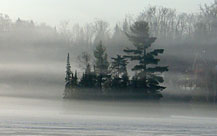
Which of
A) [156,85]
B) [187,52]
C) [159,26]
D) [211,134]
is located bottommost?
[211,134]

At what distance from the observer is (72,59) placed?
2260 inches

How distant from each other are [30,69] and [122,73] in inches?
424

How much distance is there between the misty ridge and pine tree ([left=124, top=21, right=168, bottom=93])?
1719 mm

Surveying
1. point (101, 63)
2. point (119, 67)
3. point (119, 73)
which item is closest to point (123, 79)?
point (119, 73)

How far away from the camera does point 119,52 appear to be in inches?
1890

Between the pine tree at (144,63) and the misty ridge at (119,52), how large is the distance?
5.64 feet

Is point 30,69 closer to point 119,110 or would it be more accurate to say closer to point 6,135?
point 119,110

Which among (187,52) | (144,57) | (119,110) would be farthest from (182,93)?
(187,52)

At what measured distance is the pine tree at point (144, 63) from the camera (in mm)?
35531

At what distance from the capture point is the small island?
34844mm

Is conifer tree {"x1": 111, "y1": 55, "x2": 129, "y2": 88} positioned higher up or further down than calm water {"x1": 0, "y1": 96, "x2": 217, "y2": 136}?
higher up

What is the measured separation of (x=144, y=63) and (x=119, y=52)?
37.5ft

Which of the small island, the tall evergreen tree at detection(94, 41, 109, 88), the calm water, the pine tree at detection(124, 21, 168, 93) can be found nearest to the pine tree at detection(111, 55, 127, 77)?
the small island

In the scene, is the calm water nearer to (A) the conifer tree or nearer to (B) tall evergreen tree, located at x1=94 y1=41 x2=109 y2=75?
(A) the conifer tree
